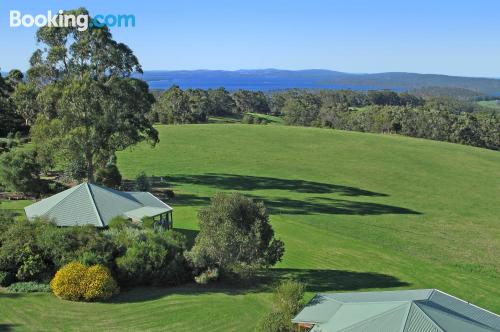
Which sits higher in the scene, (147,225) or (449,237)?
(147,225)

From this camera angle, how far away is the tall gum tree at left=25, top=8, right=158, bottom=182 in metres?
42.6

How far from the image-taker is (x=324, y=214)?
44688 mm

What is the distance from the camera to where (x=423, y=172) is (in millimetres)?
68812

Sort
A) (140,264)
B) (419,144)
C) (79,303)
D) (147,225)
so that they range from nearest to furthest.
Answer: (79,303) < (140,264) < (147,225) < (419,144)

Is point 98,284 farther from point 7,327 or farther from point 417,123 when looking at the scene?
point 417,123

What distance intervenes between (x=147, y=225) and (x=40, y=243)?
261 inches

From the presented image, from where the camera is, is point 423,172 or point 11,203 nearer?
point 11,203

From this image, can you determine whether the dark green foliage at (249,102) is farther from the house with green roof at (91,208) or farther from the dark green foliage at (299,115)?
the house with green roof at (91,208)

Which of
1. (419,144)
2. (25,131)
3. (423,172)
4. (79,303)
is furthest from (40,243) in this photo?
(419,144)

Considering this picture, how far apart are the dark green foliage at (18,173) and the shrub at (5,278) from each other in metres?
18.8

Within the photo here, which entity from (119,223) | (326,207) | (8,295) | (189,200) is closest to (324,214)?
(326,207)

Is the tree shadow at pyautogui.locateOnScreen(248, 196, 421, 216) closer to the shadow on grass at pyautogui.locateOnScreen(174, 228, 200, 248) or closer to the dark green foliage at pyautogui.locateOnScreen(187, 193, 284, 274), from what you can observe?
the shadow on grass at pyautogui.locateOnScreen(174, 228, 200, 248)

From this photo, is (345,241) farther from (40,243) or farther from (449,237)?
(40,243)

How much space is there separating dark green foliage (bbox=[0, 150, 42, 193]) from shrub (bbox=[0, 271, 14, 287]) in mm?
18838
